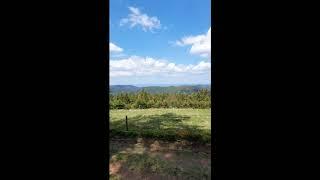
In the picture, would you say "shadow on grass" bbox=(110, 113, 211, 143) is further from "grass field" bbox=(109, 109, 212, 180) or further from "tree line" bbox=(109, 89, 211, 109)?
"tree line" bbox=(109, 89, 211, 109)

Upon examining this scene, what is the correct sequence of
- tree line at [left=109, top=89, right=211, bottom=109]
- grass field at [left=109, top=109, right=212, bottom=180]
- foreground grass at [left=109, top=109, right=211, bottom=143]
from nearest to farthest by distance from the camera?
grass field at [left=109, top=109, right=212, bottom=180] → foreground grass at [left=109, top=109, right=211, bottom=143] → tree line at [left=109, top=89, right=211, bottom=109]

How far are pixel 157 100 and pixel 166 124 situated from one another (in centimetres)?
559

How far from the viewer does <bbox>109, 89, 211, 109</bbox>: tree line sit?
18.3 meters

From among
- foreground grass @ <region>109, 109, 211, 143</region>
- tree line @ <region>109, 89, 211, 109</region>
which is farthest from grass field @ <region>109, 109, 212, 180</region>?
tree line @ <region>109, 89, 211, 109</region>

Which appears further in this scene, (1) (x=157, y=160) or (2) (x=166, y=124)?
(2) (x=166, y=124)

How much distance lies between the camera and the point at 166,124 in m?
13.3

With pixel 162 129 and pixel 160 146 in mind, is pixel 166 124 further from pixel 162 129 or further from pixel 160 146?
pixel 160 146

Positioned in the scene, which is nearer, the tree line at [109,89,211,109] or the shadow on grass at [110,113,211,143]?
the shadow on grass at [110,113,211,143]

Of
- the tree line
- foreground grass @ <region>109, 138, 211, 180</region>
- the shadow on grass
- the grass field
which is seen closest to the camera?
foreground grass @ <region>109, 138, 211, 180</region>

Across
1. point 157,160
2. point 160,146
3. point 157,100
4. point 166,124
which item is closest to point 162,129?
point 166,124
